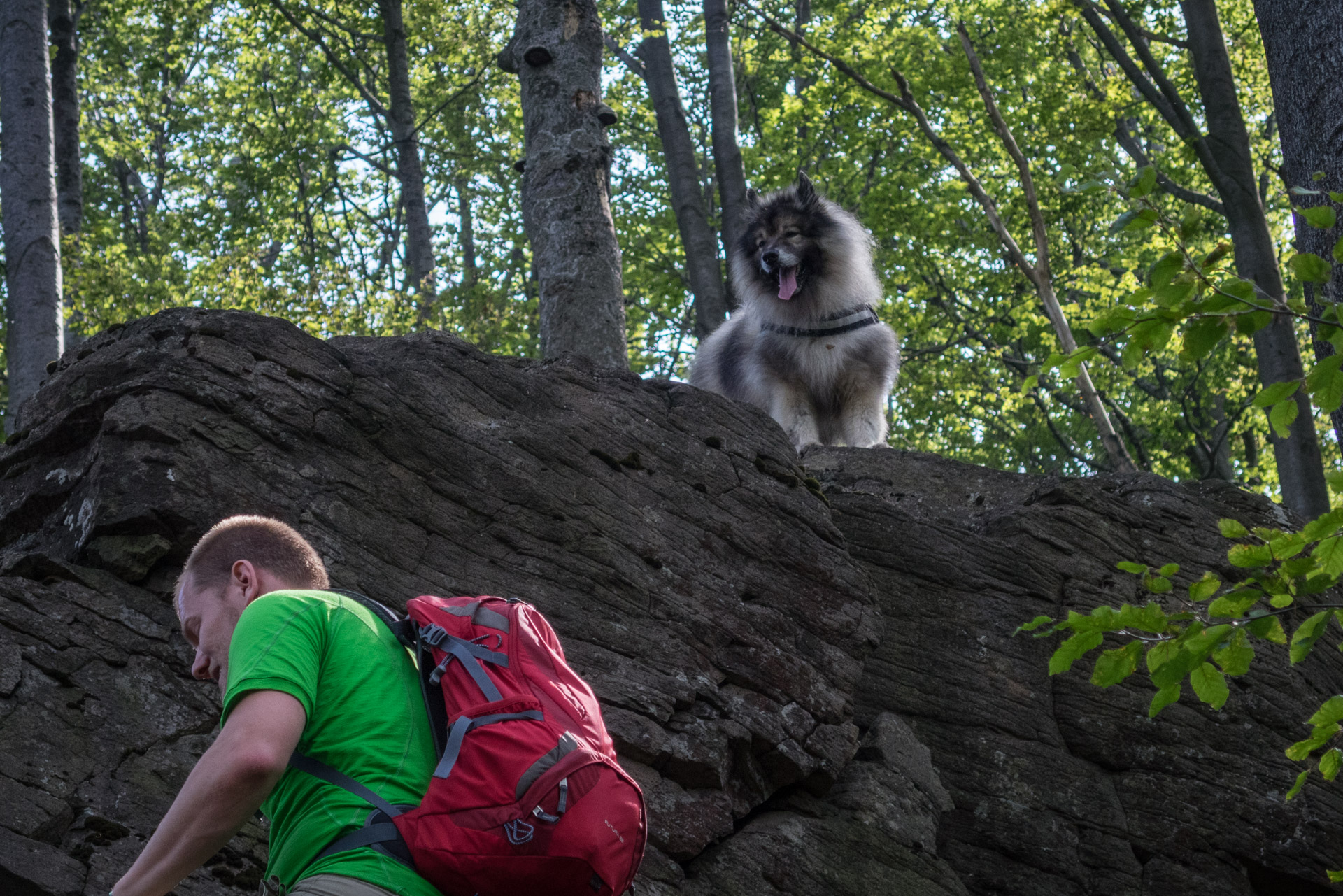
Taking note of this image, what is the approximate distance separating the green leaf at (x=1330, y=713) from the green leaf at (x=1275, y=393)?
0.96m

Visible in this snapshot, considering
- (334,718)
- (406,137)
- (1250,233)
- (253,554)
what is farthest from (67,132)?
(334,718)

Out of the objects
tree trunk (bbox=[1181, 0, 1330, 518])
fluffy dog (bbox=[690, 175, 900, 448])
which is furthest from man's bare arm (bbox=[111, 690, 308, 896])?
tree trunk (bbox=[1181, 0, 1330, 518])

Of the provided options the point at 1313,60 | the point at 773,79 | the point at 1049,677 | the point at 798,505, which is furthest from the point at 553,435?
the point at 773,79

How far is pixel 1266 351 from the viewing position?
10.0 metres

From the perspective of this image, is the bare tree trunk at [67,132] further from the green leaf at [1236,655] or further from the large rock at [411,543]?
the green leaf at [1236,655]

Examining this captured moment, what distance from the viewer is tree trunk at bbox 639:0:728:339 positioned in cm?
1596

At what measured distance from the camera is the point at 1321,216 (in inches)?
134

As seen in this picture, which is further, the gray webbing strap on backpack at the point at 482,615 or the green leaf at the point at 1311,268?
the green leaf at the point at 1311,268

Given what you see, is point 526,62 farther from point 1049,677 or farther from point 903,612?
point 1049,677

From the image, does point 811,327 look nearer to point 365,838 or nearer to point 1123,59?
point 1123,59

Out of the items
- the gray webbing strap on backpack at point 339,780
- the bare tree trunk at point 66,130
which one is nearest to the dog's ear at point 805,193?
the gray webbing strap on backpack at point 339,780

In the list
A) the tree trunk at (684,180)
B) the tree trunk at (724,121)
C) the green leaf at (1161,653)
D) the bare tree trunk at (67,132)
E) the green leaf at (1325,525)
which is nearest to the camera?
the green leaf at (1325,525)

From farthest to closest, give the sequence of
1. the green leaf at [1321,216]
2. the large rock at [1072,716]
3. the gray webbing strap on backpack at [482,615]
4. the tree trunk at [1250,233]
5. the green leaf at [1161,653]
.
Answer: the tree trunk at [1250,233] → the large rock at [1072,716] → the green leaf at [1161,653] → the green leaf at [1321,216] → the gray webbing strap on backpack at [482,615]

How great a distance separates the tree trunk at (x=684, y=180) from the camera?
52.4 ft
